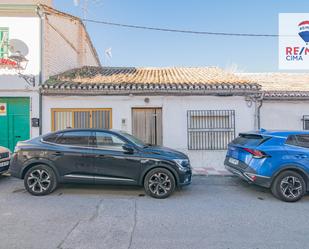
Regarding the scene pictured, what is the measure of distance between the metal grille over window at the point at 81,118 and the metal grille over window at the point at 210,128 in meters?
3.08

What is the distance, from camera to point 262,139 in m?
5.69

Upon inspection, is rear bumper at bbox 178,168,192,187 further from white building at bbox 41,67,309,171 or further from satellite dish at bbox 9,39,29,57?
satellite dish at bbox 9,39,29,57

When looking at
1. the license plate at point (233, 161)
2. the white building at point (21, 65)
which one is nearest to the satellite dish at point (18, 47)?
the white building at point (21, 65)

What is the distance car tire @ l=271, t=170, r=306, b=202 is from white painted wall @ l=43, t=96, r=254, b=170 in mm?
3375

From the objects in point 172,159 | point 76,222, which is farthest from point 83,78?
point 76,222

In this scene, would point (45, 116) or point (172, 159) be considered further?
point (45, 116)

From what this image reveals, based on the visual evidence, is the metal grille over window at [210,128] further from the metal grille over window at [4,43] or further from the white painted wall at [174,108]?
the metal grille over window at [4,43]

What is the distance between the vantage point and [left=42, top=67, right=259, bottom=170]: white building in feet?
28.9

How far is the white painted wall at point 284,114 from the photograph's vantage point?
30.1 feet

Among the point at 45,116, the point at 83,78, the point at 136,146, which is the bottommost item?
the point at 136,146

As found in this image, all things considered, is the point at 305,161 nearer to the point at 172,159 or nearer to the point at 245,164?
the point at 245,164

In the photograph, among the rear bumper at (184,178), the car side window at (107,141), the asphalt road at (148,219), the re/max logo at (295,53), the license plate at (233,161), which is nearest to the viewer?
the asphalt road at (148,219)

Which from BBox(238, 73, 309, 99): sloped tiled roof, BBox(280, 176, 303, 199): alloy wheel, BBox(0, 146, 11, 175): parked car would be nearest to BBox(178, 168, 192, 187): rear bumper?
BBox(280, 176, 303, 199): alloy wheel

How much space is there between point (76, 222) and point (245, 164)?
3.92 meters
